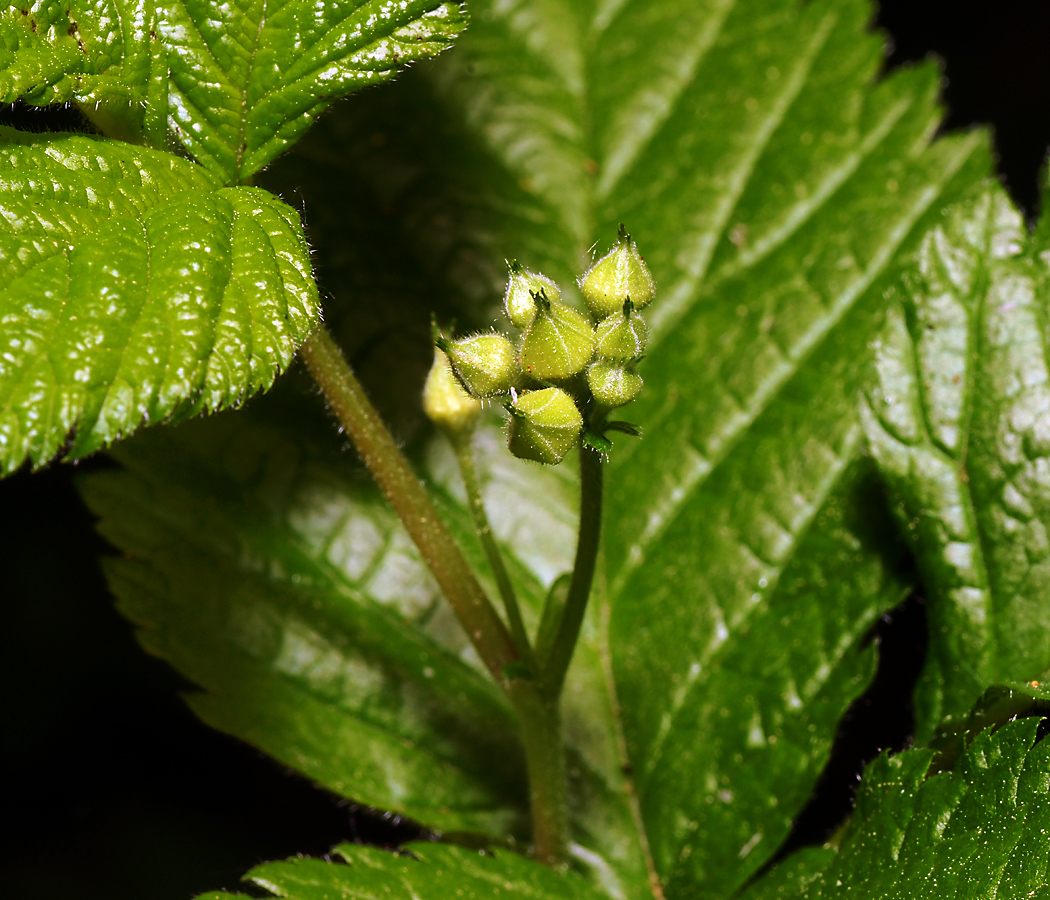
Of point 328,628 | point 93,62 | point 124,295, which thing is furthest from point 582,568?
point 93,62

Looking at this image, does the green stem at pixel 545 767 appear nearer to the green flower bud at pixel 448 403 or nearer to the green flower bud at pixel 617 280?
the green flower bud at pixel 448 403

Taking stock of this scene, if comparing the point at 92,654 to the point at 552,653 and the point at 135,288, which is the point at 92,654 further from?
the point at 135,288

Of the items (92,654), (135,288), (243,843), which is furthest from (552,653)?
(92,654)

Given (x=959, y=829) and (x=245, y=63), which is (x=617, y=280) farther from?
(x=959, y=829)

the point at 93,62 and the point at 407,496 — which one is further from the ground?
the point at 93,62

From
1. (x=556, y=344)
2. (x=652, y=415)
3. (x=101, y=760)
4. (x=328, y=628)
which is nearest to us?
(x=556, y=344)

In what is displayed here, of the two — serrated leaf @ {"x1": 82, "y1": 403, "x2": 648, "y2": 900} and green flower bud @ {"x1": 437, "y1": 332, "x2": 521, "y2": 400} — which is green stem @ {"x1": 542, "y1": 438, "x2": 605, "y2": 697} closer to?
green flower bud @ {"x1": 437, "y1": 332, "x2": 521, "y2": 400}
